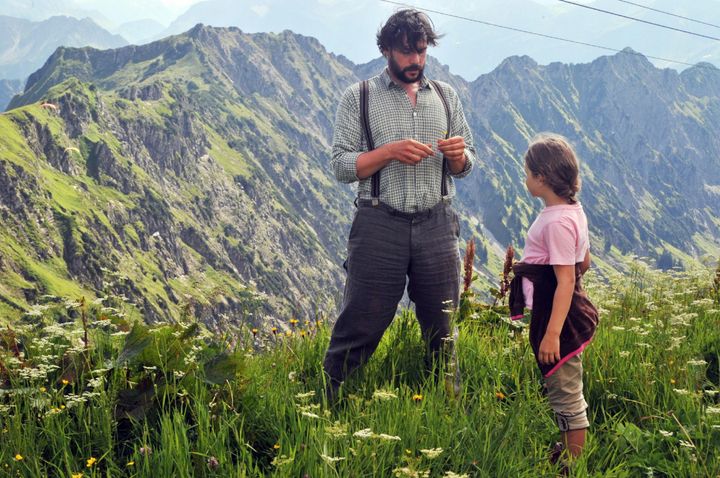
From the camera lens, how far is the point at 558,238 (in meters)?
4.08

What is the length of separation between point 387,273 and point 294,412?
5.64 ft

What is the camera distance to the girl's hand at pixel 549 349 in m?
4.04

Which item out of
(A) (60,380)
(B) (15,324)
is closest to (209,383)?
(A) (60,380)

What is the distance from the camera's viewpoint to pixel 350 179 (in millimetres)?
4809

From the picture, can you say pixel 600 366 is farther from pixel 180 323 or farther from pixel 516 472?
pixel 180 323

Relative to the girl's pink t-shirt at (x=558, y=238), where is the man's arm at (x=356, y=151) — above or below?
above

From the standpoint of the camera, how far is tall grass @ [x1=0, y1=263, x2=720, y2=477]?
116 inches

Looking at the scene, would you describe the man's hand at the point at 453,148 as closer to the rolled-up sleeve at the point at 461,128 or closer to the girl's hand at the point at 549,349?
the rolled-up sleeve at the point at 461,128

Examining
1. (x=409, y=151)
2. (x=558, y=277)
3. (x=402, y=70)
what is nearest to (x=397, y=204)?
(x=409, y=151)

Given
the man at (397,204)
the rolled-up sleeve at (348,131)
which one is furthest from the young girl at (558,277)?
the rolled-up sleeve at (348,131)

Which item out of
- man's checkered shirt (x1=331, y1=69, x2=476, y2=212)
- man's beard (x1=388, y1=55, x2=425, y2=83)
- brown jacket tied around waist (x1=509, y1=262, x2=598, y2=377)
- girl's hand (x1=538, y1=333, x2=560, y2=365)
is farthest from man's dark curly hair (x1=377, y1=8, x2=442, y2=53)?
girl's hand (x1=538, y1=333, x2=560, y2=365)

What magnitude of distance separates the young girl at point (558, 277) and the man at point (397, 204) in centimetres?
71

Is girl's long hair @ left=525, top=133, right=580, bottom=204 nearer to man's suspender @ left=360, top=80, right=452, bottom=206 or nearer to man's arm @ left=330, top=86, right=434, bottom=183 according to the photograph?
man's arm @ left=330, top=86, right=434, bottom=183

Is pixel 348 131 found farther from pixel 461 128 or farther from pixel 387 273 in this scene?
pixel 387 273
